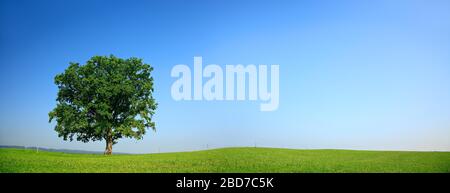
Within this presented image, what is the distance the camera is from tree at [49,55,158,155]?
42.2 m

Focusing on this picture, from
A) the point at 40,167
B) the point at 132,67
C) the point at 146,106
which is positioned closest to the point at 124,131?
the point at 146,106

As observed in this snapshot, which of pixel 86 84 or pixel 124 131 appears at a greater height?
pixel 86 84

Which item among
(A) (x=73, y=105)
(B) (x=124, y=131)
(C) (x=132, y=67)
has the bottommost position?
(B) (x=124, y=131)

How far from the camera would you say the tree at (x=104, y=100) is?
138 feet

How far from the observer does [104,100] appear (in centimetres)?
4244

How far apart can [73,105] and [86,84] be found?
2534mm

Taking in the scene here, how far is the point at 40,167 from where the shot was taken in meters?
23.8
